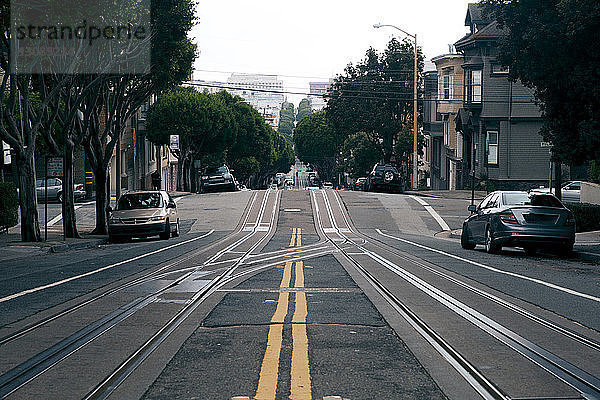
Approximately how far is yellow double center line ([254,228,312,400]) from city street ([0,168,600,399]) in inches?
0.8

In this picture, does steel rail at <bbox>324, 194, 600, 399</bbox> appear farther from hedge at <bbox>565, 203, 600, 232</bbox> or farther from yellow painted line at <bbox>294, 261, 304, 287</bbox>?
hedge at <bbox>565, 203, 600, 232</bbox>

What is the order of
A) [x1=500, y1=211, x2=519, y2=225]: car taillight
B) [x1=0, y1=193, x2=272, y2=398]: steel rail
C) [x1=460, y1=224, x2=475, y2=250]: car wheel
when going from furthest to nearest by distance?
[x1=460, y1=224, x2=475, y2=250]: car wheel
[x1=500, y1=211, x2=519, y2=225]: car taillight
[x1=0, y1=193, x2=272, y2=398]: steel rail

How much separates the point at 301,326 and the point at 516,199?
37.1 ft

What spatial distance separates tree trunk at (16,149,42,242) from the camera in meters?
21.9

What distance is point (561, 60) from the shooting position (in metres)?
19.3

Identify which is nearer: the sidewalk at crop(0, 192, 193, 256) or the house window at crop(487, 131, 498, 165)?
the sidewalk at crop(0, 192, 193, 256)

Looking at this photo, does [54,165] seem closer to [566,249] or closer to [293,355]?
[566,249]

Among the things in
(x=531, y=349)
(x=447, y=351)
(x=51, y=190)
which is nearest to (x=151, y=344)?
(x=447, y=351)

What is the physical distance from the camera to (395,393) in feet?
19.4

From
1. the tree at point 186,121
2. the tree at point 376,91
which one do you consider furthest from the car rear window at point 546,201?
the tree at point 376,91

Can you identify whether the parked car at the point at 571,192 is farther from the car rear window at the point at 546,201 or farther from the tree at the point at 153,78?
the car rear window at the point at 546,201

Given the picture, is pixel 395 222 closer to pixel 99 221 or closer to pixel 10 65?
pixel 99 221

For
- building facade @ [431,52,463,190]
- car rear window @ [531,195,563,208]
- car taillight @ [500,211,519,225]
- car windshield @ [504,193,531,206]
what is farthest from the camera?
building facade @ [431,52,463,190]

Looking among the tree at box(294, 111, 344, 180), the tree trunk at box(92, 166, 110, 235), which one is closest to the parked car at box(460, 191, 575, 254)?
the tree trunk at box(92, 166, 110, 235)
